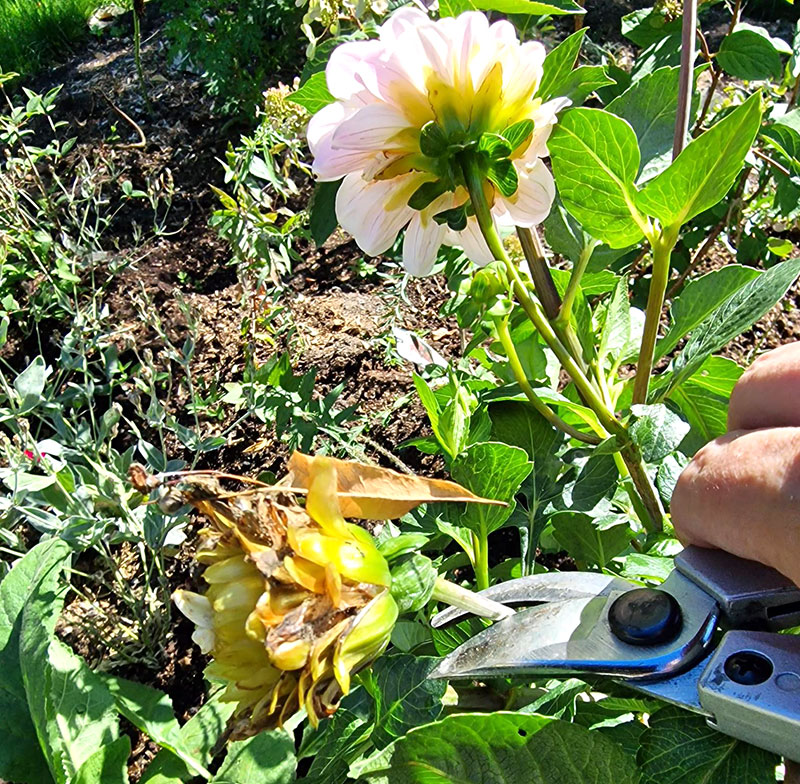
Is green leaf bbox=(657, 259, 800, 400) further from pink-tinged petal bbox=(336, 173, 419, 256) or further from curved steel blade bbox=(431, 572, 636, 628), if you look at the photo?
pink-tinged petal bbox=(336, 173, 419, 256)

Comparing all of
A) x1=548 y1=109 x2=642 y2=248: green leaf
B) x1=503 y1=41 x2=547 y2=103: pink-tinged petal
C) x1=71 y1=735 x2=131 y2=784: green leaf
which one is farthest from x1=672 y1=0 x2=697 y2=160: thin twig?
x1=71 y1=735 x2=131 y2=784: green leaf

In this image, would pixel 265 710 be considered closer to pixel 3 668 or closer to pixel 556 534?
pixel 556 534

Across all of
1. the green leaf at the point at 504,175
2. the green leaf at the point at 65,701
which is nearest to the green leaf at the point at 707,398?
the green leaf at the point at 504,175

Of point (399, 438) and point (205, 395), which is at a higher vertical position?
point (205, 395)

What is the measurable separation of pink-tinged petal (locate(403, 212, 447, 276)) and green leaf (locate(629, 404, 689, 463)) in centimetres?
27

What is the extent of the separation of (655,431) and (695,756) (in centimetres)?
33

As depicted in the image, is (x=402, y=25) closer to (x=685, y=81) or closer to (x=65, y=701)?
(x=685, y=81)

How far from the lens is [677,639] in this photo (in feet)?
2.23

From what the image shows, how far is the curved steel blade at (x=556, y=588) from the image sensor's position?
0.76 meters

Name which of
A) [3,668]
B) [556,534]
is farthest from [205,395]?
[556,534]

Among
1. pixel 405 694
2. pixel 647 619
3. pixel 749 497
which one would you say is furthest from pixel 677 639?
pixel 405 694

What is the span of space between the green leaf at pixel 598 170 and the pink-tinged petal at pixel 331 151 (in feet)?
0.65

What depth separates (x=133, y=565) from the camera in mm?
1439

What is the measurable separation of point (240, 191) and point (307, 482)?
113cm
